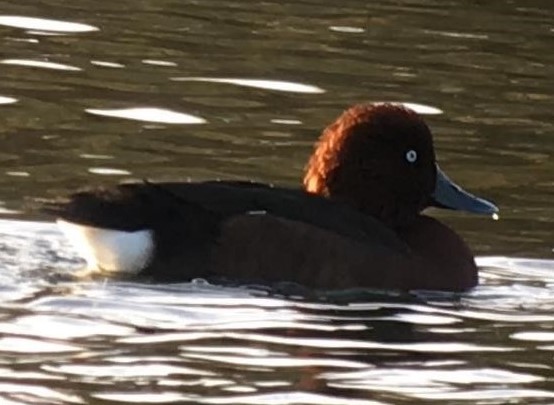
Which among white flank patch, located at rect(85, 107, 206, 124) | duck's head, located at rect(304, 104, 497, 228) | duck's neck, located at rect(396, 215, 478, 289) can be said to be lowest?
duck's neck, located at rect(396, 215, 478, 289)

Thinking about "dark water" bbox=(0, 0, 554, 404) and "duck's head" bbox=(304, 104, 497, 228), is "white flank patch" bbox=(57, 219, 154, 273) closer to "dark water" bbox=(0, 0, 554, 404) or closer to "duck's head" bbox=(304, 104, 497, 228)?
"dark water" bbox=(0, 0, 554, 404)

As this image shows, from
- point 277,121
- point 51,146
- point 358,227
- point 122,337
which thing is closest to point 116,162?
point 51,146

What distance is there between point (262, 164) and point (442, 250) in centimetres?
244

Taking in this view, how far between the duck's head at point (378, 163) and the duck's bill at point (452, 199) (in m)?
0.09

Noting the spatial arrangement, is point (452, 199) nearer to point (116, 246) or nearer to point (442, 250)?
point (442, 250)

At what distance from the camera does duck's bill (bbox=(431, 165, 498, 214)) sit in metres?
11.6

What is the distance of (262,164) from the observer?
528 inches

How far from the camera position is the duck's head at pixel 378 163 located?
37.2 ft

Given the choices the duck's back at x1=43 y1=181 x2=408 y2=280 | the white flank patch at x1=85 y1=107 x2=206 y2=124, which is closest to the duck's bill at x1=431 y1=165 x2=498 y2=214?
the duck's back at x1=43 y1=181 x2=408 y2=280

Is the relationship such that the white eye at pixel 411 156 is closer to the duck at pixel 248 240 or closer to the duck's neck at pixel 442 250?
the duck's neck at pixel 442 250

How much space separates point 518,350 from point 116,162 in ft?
13.3

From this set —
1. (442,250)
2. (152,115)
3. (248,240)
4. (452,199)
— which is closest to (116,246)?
(248,240)

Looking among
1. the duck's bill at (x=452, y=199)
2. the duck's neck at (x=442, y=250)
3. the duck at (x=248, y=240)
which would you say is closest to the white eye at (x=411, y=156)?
the duck's bill at (x=452, y=199)

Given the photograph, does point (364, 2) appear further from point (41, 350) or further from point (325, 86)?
point (41, 350)
